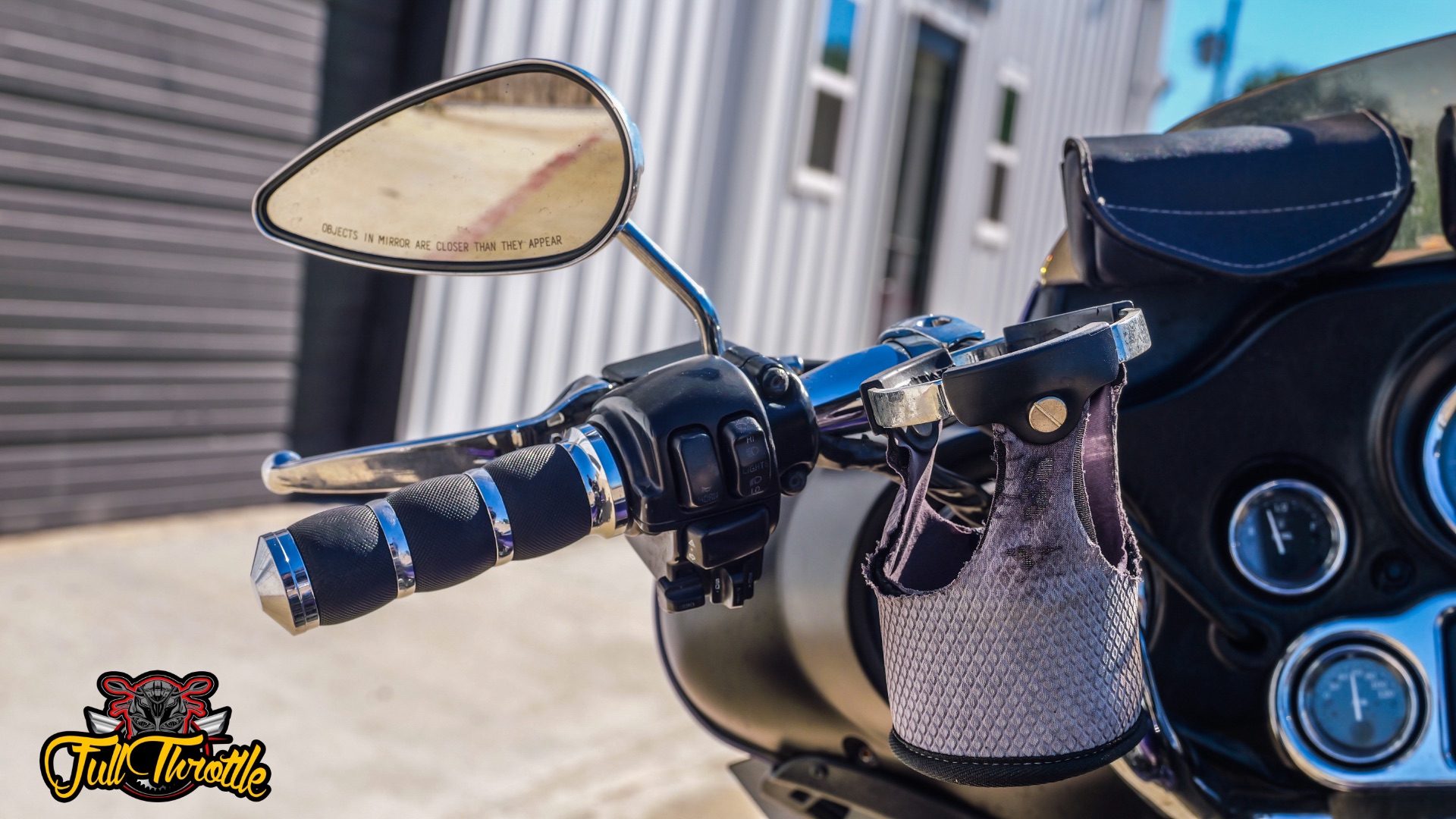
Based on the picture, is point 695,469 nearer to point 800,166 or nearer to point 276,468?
point 276,468

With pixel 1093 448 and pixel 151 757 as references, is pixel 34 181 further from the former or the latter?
pixel 1093 448

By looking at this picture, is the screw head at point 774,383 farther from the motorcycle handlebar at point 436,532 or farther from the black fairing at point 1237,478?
the black fairing at point 1237,478

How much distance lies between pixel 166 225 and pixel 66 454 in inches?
36.2

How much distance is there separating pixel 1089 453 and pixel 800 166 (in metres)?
5.73

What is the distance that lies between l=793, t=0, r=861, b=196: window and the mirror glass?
5445 millimetres

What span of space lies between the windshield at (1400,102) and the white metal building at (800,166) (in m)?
2.44

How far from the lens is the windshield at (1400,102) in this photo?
3.58 feet

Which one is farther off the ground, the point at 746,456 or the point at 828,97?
the point at 828,97

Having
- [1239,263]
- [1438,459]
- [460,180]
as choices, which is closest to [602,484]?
[460,180]

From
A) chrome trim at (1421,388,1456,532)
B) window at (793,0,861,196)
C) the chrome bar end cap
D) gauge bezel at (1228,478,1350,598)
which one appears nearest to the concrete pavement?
the chrome bar end cap

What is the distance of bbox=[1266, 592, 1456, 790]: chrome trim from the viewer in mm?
966

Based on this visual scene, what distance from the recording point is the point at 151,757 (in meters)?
1.17

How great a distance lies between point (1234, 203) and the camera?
1.06 m

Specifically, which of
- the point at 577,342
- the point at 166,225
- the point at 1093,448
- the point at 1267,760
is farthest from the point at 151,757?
the point at 577,342
